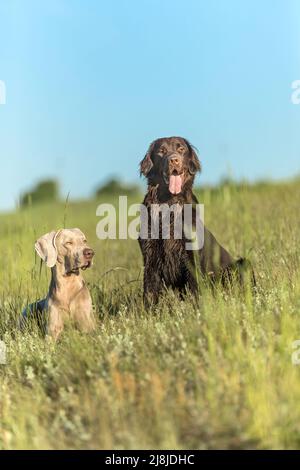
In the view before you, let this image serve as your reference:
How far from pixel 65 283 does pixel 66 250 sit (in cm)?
32

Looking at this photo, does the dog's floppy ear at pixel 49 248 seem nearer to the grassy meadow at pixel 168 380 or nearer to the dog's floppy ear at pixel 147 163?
the grassy meadow at pixel 168 380

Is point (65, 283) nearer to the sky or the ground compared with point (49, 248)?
nearer to the ground

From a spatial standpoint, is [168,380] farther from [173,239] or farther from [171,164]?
[171,164]

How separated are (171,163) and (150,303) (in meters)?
1.40

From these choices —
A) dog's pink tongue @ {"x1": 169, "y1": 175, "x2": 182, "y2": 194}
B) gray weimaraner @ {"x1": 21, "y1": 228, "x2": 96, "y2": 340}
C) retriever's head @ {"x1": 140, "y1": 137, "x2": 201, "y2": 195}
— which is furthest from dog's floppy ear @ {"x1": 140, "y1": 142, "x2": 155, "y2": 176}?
gray weimaraner @ {"x1": 21, "y1": 228, "x2": 96, "y2": 340}

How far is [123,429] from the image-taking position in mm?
4312

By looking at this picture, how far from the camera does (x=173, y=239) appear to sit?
23.5ft

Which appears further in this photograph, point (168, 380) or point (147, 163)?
point (147, 163)

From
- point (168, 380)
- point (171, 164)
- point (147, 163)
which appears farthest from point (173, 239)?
point (168, 380)

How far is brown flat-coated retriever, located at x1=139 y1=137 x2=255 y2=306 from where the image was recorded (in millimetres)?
7047

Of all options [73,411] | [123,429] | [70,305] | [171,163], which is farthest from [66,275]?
[123,429]

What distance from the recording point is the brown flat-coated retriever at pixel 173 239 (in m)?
7.05

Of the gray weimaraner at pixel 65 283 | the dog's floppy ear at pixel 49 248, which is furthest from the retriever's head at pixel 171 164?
the dog's floppy ear at pixel 49 248
